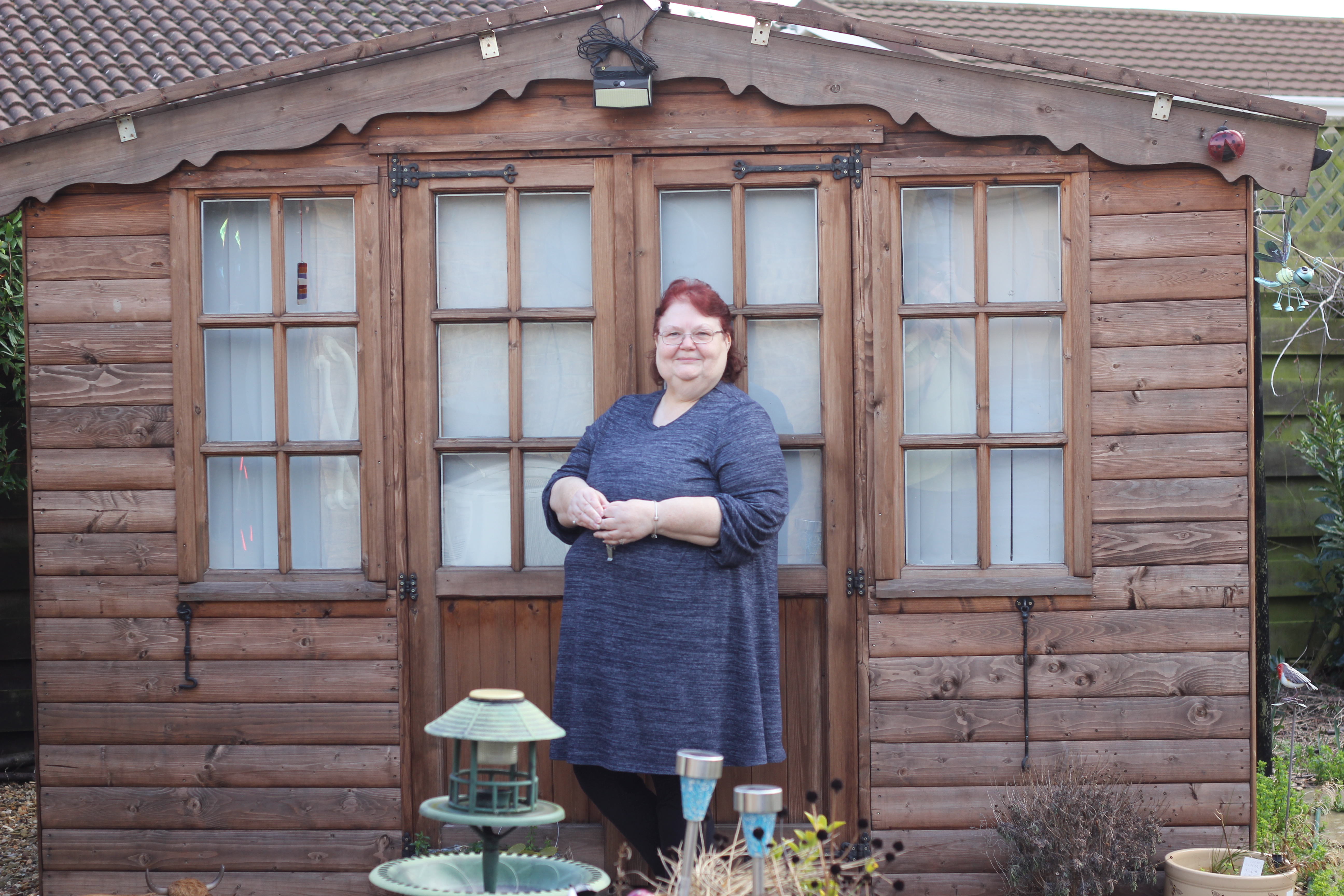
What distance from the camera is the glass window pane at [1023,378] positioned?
3684 mm

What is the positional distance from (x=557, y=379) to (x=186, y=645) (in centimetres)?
147

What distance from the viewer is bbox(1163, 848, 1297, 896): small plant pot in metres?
3.33

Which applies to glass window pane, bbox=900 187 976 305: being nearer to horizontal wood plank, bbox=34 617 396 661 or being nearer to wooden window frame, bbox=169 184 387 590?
wooden window frame, bbox=169 184 387 590

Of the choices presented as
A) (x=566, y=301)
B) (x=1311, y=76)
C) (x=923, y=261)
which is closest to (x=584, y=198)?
(x=566, y=301)

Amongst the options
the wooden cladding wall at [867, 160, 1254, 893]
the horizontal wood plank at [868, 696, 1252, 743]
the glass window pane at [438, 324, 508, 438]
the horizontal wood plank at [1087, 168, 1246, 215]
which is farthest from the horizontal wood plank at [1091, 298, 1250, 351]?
the glass window pane at [438, 324, 508, 438]

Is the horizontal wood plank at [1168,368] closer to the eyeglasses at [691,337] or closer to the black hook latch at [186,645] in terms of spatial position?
the eyeglasses at [691,337]

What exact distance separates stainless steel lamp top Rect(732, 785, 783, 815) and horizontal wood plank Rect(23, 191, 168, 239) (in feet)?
9.04

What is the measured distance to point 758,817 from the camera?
83.3 inches

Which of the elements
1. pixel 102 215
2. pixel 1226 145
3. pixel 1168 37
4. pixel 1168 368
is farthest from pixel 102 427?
pixel 1168 37

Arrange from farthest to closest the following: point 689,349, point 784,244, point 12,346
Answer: point 12,346 < point 784,244 < point 689,349

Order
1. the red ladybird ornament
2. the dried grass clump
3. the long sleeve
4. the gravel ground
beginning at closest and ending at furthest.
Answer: the long sleeve → the dried grass clump → the red ladybird ornament → the gravel ground

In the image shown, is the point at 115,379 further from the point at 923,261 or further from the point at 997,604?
the point at 997,604

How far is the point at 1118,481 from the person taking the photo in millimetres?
3621

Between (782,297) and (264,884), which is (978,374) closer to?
(782,297)
